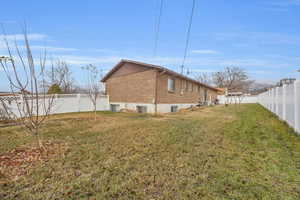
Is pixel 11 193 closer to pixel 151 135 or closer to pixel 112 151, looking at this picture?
pixel 112 151

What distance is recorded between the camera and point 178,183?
2.77 m

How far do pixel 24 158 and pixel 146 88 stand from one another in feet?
37.7

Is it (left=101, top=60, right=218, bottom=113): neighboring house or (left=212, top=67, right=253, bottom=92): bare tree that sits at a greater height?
(left=212, top=67, right=253, bottom=92): bare tree

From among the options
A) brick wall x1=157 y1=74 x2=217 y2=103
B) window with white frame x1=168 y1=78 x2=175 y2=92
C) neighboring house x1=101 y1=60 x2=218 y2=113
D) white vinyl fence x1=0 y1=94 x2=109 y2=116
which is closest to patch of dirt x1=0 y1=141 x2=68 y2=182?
white vinyl fence x1=0 y1=94 x2=109 y2=116

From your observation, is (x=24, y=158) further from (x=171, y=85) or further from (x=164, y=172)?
(x=171, y=85)

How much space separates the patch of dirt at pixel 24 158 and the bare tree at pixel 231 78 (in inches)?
2155

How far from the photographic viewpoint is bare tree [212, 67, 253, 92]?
53219mm

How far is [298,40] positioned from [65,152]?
2233 cm

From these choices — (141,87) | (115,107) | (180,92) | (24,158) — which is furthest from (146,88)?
(24,158)

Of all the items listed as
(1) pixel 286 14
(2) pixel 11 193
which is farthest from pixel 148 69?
(2) pixel 11 193

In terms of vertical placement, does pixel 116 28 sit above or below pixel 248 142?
above

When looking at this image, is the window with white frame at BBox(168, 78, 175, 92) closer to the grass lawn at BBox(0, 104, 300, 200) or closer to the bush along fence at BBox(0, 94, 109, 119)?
the bush along fence at BBox(0, 94, 109, 119)

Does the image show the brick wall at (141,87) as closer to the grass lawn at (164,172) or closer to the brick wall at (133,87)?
the brick wall at (133,87)

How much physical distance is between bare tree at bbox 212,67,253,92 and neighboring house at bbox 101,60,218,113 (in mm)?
37704
